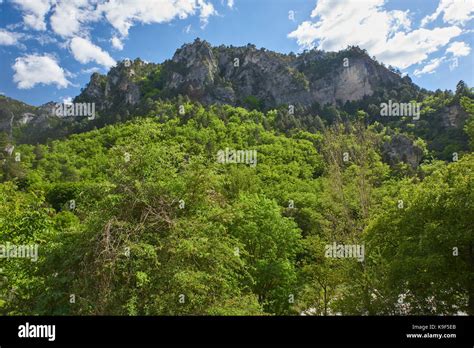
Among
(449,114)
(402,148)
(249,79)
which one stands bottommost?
(402,148)

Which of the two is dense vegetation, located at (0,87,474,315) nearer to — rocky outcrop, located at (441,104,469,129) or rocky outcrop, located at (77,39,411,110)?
rocky outcrop, located at (441,104,469,129)

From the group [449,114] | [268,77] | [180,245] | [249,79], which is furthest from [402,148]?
[249,79]

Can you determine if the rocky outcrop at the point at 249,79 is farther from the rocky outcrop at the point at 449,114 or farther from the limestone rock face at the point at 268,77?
the rocky outcrop at the point at 449,114

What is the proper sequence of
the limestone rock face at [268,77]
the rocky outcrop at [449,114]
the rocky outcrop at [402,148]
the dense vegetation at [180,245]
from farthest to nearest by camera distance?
1. the limestone rock face at [268,77]
2. the rocky outcrop at [449,114]
3. the rocky outcrop at [402,148]
4. the dense vegetation at [180,245]

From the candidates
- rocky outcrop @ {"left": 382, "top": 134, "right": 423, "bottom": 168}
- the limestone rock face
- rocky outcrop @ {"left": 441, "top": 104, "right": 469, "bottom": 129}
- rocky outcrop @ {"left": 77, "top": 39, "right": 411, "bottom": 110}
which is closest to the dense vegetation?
rocky outcrop @ {"left": 382, "top": 134, "right": 423, "bottom": 168}

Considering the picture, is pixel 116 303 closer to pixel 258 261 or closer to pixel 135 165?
pixel 135 165

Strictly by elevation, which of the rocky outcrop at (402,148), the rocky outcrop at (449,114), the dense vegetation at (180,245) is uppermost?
the rocky outcrop at (449,114)

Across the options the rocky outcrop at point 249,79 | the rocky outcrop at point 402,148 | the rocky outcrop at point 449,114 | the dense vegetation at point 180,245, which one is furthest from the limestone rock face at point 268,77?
the dense vegetation at point 180,245

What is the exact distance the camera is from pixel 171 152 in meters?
9.26

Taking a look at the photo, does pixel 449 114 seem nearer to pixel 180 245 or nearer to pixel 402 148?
pixel 402 148

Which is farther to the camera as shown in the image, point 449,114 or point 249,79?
point 249,79

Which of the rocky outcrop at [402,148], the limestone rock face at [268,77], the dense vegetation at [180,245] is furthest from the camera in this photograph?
the limestone rock face at [268,77]

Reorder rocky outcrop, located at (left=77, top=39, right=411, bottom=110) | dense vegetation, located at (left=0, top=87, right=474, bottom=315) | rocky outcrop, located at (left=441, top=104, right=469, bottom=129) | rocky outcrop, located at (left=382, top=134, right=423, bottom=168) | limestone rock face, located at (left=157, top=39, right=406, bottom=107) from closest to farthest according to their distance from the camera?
1. dense vegetation, located at (left=0, top=87, right=474, bottom=315)
2. rocky outcrop, located at (left=382, top=134, right=423, bottom=168)
3. rocky outcrop, located at (left=441, top=104, right=469, bottom=129)
4. rocky outcrop, located at (left=77, top=39, right=411, bottom=110)
5. limestone rock face, located at (left=157, top=39, right=406, bottom=107)

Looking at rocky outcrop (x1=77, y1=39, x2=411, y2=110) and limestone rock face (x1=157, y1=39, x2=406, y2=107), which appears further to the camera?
limestone rock face (x1=157, y1=39, x2=406, y2=107)
